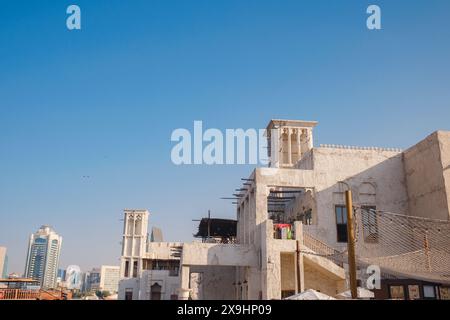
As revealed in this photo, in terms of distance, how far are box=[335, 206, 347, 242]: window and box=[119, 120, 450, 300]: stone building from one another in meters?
0.06

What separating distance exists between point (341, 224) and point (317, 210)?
1.79 meters

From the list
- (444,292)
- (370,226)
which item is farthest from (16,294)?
(444,292)

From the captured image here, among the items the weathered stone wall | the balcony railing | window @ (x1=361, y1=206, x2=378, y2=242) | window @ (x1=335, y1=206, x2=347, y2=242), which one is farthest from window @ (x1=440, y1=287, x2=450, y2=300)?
the balcony railing

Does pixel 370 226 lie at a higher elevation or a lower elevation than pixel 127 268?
higher

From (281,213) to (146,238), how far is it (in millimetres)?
18616

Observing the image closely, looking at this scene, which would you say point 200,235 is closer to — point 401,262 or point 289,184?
Answer: point 289,184

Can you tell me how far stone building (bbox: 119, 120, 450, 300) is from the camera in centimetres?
2188

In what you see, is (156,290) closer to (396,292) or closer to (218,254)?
(218,254)

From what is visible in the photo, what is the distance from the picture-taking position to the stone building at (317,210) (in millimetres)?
21875

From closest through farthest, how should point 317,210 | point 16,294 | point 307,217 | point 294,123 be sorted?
1. point 317,210
2. point 307,217
3. point 16,294
4. point 294,123

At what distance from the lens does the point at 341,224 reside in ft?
82.9

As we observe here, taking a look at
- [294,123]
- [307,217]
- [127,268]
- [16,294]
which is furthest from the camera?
[294,123]
